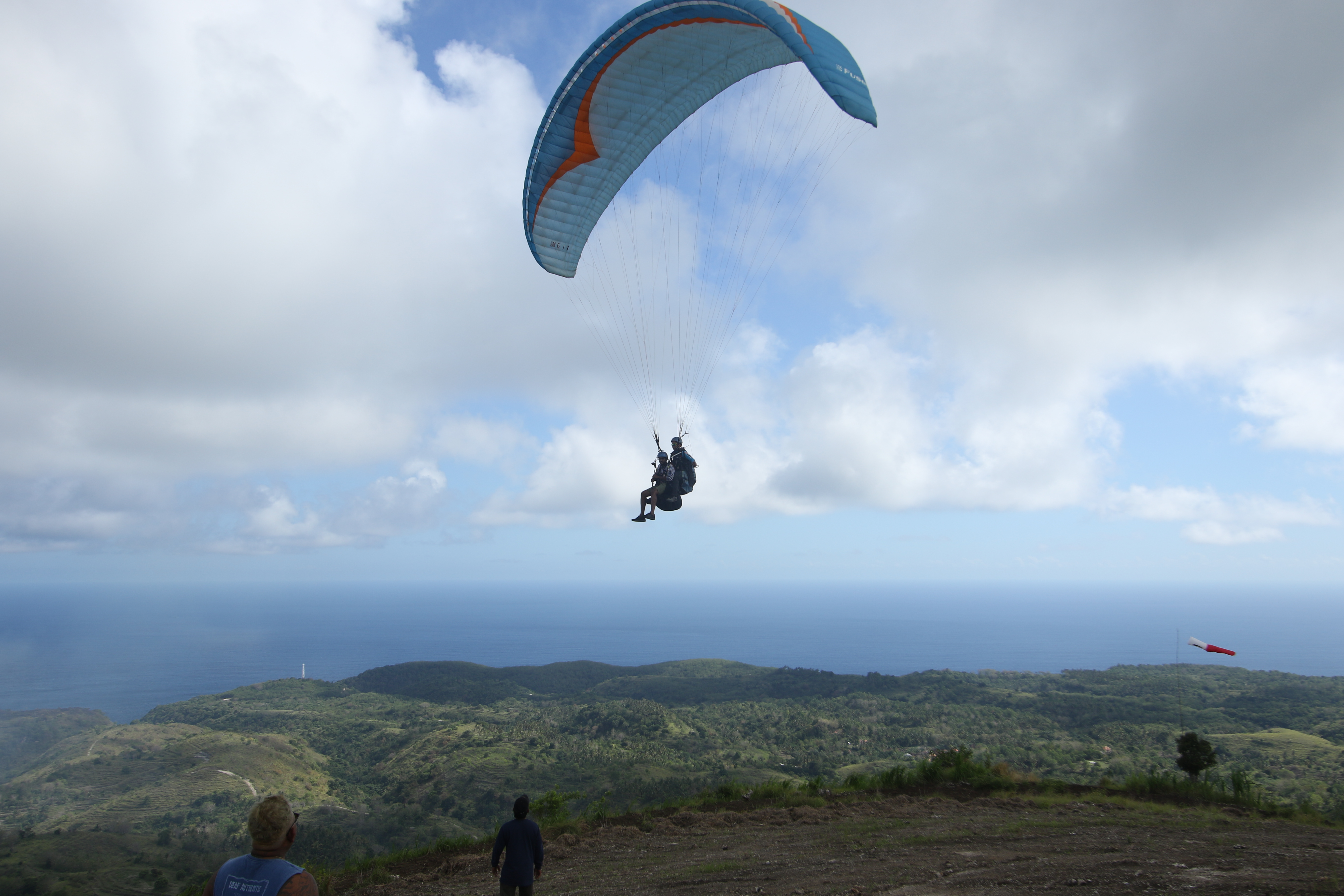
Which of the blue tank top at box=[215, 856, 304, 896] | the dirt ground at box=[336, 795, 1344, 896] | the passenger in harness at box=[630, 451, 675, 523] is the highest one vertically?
the passenger in harness at box=[630, 451, 675, 523]

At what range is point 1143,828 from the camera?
870cm

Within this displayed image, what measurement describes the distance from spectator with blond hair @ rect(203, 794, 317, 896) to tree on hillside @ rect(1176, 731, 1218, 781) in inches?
564

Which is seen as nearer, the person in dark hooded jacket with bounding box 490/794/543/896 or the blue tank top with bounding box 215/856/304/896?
the blue tank top with bounding box 215/856/304/896

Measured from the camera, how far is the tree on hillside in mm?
11273

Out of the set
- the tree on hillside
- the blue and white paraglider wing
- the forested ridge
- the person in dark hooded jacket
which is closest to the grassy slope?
the forested ridge

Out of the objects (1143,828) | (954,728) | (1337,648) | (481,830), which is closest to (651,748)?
(481,830)

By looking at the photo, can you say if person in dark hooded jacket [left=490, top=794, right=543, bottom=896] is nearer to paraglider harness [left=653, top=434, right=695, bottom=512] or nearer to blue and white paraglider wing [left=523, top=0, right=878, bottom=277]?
paraglider harness [left=653, top=434, right=695, bottom=512]

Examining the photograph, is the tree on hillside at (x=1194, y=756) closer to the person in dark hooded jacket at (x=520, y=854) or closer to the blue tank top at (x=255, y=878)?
the person in dark hooded jacket at (x=520, y=854)

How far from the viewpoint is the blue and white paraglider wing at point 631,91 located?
954cm

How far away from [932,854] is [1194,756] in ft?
24.3

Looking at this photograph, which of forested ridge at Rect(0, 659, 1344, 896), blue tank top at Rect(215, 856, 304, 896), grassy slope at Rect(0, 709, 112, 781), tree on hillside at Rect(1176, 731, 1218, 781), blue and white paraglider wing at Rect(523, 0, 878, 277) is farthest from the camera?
grassy slope at Rect(0, 709, 112, 781)

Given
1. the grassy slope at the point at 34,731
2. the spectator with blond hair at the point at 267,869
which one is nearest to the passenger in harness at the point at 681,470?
the spectator with blond hair at the point at 267,869

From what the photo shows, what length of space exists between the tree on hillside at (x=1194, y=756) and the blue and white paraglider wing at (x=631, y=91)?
12.9 m

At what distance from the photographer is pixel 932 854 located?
25.4 ft
